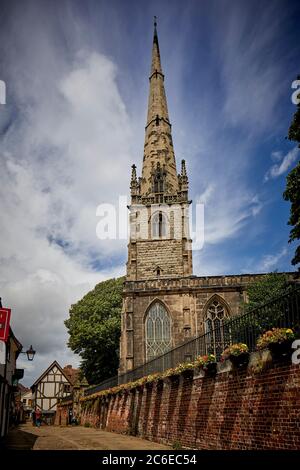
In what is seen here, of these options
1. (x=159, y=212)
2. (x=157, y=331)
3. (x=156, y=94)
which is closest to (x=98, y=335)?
(x=157, y=331)

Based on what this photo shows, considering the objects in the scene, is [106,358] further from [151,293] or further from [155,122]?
[155,122]

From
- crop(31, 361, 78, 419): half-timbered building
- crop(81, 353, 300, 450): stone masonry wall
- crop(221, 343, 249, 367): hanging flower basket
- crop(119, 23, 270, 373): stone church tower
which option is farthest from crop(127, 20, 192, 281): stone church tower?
crop(221, 343, 249, 367): hanging flower basket

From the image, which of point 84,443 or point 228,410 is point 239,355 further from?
point 84,443

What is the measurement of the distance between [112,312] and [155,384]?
25102 millimetres

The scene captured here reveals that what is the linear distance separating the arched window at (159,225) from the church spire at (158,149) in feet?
7.18

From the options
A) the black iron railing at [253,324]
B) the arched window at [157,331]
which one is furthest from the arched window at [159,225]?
the black iron railing at [253,324]

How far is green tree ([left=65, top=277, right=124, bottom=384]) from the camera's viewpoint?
3650 cm

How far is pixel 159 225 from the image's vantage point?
3525 cm

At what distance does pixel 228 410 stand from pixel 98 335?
29137 millimetres

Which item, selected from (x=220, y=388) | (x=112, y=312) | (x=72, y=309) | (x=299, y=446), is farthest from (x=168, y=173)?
(x=299, y=446)

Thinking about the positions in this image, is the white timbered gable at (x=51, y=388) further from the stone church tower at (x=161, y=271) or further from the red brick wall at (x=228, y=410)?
the red brick wall at (x=228, y=410)

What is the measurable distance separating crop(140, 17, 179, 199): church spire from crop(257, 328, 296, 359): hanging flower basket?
Answer: 1182 inches

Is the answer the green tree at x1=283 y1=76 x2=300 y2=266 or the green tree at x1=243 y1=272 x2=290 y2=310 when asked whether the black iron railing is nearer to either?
the green tree at x1=283 y1=76 x2=300 y2=266

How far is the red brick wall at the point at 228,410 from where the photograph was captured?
6449mm
